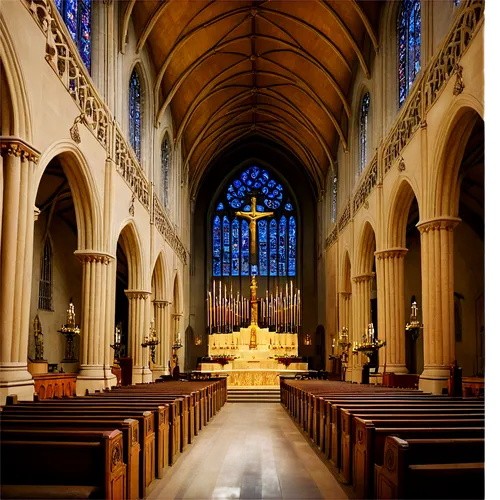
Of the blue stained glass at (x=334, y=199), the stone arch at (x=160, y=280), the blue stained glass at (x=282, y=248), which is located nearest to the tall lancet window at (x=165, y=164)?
the stone arch at (x=160, y=280)

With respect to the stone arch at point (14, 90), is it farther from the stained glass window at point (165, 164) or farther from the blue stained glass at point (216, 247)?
the blue stained glass at point (216, 247)

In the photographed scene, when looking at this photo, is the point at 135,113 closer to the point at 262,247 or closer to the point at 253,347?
the point at 253,347

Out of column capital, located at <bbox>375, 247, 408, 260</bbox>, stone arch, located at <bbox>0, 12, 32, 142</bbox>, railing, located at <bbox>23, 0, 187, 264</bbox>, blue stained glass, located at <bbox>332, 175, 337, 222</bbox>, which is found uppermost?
blue stained glass, located at <bbox>332, 175, 337, 222</bbox>

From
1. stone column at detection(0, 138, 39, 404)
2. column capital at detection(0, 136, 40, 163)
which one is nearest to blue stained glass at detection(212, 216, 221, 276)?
stone column at detection(0, 138, 39, 404)

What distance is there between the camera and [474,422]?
641cm

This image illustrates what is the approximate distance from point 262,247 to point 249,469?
31.7 metres

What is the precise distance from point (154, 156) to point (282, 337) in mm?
12800

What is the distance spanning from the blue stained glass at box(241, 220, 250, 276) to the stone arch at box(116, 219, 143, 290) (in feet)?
59.5

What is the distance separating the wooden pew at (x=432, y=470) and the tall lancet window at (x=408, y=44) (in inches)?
522

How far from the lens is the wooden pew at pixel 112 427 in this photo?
19.9 ft

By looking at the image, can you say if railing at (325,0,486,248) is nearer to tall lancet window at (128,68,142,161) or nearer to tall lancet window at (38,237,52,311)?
tall lancet window at (128,68,142,161)

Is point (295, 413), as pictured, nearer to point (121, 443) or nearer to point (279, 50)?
point (121, 443)

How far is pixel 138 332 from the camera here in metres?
21.8

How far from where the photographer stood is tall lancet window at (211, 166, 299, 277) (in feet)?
130
